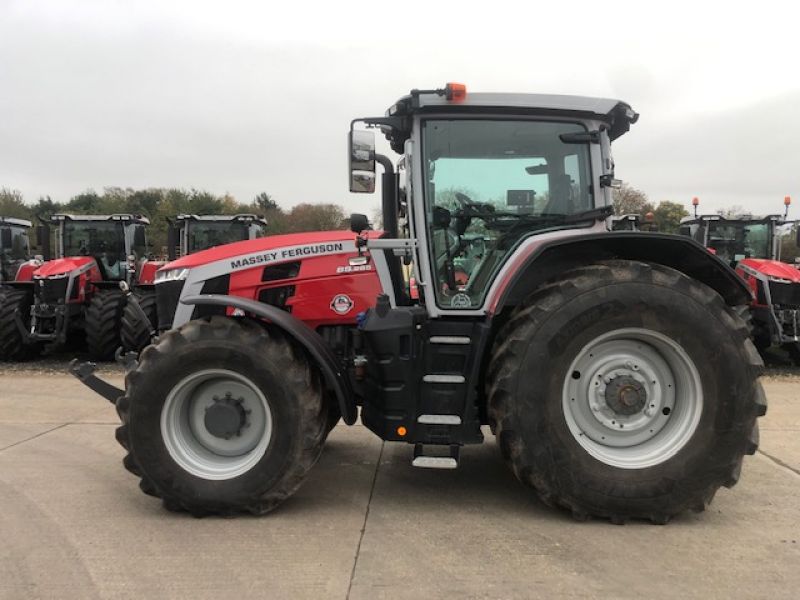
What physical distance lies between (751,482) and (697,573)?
1595 mm

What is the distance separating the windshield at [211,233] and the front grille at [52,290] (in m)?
2.24

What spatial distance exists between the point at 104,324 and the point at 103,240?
2320 millimetres

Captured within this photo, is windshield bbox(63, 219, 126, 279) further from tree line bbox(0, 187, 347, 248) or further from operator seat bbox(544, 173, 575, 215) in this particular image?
tree line bbox(0, 187, 347, 248)

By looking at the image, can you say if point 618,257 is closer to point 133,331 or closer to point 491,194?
point 491,194

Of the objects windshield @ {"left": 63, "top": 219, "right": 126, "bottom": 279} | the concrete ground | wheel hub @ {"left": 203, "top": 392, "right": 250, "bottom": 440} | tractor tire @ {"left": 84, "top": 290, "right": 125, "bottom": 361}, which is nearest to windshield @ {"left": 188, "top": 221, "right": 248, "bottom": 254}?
windshield @ {"left": 63, "top": 219, "right": 126, "bottom": 279}

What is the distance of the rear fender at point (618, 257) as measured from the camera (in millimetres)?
3334

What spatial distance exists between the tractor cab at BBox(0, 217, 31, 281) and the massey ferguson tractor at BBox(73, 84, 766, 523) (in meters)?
9.26

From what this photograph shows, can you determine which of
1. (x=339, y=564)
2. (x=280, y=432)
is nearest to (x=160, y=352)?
(x=280, y=432)

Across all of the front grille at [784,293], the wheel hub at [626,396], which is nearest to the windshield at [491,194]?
the wheel hub at [626,396]

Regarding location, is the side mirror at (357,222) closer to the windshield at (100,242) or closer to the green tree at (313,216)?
the windshield at (100,242)

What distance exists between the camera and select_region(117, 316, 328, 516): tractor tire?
3330mm

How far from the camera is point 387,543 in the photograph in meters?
3.10

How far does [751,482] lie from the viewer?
4055mm

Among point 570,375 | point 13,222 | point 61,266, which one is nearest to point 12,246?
point 13,222
